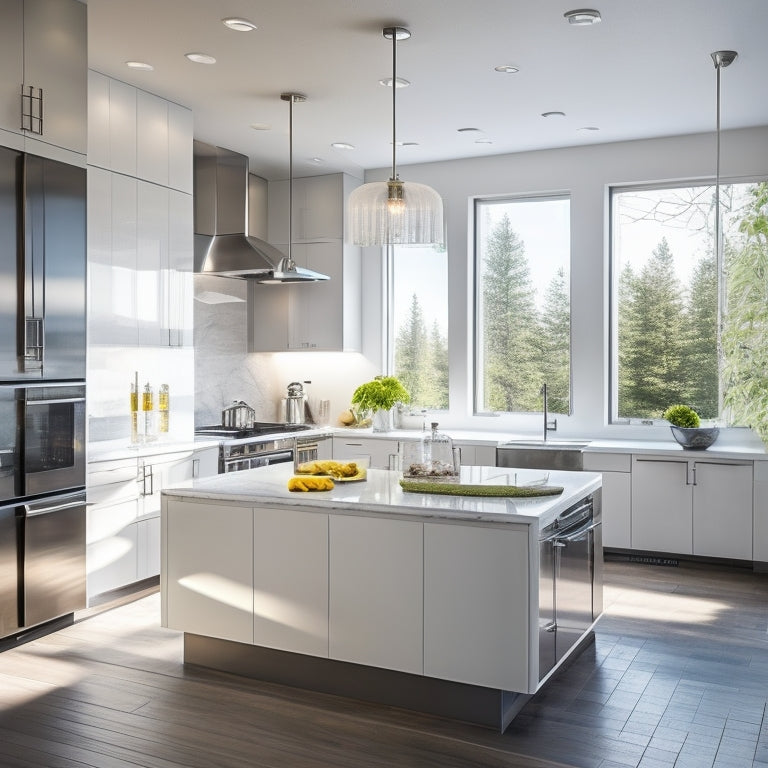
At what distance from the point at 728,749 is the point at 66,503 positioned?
3167 millimetres

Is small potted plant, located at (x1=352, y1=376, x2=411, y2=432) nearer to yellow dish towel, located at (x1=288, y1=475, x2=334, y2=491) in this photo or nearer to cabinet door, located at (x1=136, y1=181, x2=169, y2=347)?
cabinet door, located at (x1=136, y1=181, x2=169, y2=347)

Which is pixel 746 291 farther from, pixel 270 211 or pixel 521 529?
pixel 270 211

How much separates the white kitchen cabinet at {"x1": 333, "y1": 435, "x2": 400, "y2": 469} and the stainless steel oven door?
2499 millimetres

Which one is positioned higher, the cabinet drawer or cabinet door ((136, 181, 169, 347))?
cabinet door ((136, 181, 169, 347))

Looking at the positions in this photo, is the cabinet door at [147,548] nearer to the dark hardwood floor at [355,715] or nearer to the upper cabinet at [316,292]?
the dark hardwood floor at [355,715]

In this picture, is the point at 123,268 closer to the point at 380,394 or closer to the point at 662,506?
the point at 380,394

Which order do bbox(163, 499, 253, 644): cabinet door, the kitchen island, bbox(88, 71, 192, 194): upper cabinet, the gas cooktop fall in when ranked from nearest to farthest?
the kitchen island < bbox(163, 499, 253, 644): cabinet door < bbox(88, 71, 192, 194): upper cabinet < the gas cooktop

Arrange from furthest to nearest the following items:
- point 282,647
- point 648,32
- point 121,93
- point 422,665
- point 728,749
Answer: point 121,93 < point 648,32 < point 282,647 < point 422,665 < point 728,749

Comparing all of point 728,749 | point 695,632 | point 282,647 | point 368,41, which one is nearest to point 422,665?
point 282,647

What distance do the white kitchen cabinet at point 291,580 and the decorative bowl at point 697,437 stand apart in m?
3.31

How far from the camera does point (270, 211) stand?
7.32 metres

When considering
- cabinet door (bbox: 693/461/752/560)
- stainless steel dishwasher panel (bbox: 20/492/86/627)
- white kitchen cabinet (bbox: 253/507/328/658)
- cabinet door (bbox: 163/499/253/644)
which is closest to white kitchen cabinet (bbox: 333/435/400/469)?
cabinet door (bbox: 693/461/752/560)

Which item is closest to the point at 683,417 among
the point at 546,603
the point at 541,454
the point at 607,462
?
the point at 607,462

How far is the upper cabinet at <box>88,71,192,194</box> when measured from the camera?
468 cm
